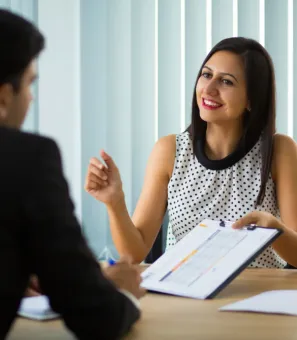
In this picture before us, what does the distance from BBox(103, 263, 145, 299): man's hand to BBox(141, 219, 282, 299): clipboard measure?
0.23 m

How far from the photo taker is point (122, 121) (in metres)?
2.97

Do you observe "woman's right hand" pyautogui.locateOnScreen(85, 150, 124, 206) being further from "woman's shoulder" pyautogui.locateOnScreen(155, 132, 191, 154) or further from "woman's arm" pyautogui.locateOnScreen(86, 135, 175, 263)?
"woman's shoulder" pyautogui.locateOnScreen(155, 132, 191, 154)

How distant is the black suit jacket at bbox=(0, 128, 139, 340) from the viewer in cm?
83

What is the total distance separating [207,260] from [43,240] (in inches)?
29.9

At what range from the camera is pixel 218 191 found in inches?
83.7

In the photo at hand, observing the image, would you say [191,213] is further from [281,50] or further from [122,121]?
[281,50]

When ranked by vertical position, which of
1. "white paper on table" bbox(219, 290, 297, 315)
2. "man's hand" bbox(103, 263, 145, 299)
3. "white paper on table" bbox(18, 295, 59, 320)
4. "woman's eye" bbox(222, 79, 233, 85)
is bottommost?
"white paper on table" bbox(219, 290, 297, 315)

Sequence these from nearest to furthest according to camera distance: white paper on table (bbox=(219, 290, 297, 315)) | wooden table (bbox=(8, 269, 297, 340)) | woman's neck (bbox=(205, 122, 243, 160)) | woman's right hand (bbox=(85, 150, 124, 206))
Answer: wooden table (bbox=(8, 269, 297, 340)), white paper on table (bbox=(219, 290, 297, 315)), woman's right hand (bbox=(85, 150, 124, 206)), woman's neck (bbox=(205, 122, 243, 160))

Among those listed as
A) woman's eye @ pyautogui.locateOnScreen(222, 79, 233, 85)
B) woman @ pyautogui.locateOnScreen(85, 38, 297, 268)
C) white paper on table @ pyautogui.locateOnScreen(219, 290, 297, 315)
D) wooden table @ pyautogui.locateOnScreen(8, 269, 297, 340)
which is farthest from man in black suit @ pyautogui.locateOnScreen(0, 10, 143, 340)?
woman's eye @ pyautogui.locateOnScreen(222, 79, 233, 85)

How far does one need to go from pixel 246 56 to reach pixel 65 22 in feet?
3.63

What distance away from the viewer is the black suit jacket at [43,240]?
826 millimetres

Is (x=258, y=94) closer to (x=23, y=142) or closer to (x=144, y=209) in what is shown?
(x=144, y=209)

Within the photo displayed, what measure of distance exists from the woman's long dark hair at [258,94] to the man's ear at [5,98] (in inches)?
51.0

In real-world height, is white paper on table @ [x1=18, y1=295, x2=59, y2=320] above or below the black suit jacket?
below
